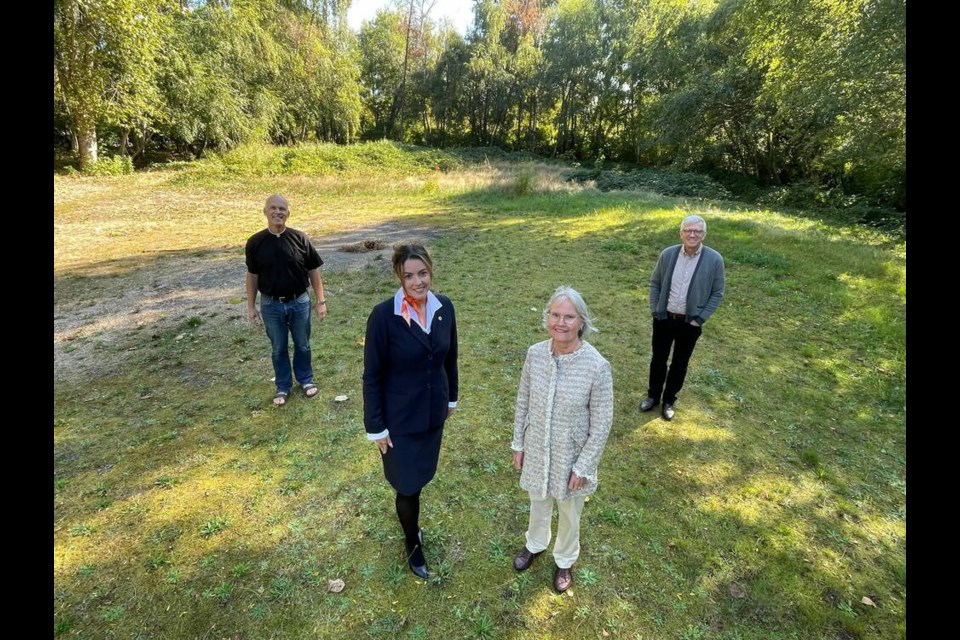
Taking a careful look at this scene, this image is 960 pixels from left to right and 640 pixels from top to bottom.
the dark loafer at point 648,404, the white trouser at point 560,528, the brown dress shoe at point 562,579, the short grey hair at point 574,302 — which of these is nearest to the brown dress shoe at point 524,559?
the white trouser at point 560,528

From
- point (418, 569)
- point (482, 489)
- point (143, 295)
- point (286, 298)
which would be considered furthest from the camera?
point (143, 295)

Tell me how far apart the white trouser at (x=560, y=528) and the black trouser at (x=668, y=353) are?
2.28m

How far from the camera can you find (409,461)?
2.48 meters

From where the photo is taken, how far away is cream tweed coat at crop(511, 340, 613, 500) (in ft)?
7.63

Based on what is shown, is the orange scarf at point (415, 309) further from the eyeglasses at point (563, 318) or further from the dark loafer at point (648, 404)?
the dark loafer at point (648, 404)

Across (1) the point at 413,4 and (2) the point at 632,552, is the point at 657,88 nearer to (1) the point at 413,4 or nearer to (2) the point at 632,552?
(1) the point at 413,4

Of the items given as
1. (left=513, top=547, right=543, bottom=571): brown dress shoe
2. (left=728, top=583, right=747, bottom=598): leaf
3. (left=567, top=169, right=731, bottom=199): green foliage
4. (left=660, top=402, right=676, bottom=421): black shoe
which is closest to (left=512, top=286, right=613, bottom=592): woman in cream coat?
(left=513, top=547, right=543, bottom=571): brown dress shoe

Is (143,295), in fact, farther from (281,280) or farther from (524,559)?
(524,559)

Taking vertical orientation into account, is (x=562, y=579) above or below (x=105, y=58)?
below

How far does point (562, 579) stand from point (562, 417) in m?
1.17

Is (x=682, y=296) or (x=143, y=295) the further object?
(x=143, y=295)

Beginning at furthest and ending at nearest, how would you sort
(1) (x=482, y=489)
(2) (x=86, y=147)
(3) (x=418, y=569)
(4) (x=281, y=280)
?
(2) (x=86, y=147), (4) (x=281, y=280), (1) (x=482, y=489), (3) (x=418, y=569)

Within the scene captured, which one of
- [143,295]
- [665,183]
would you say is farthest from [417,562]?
[665,183]

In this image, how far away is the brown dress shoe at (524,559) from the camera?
111 inches
